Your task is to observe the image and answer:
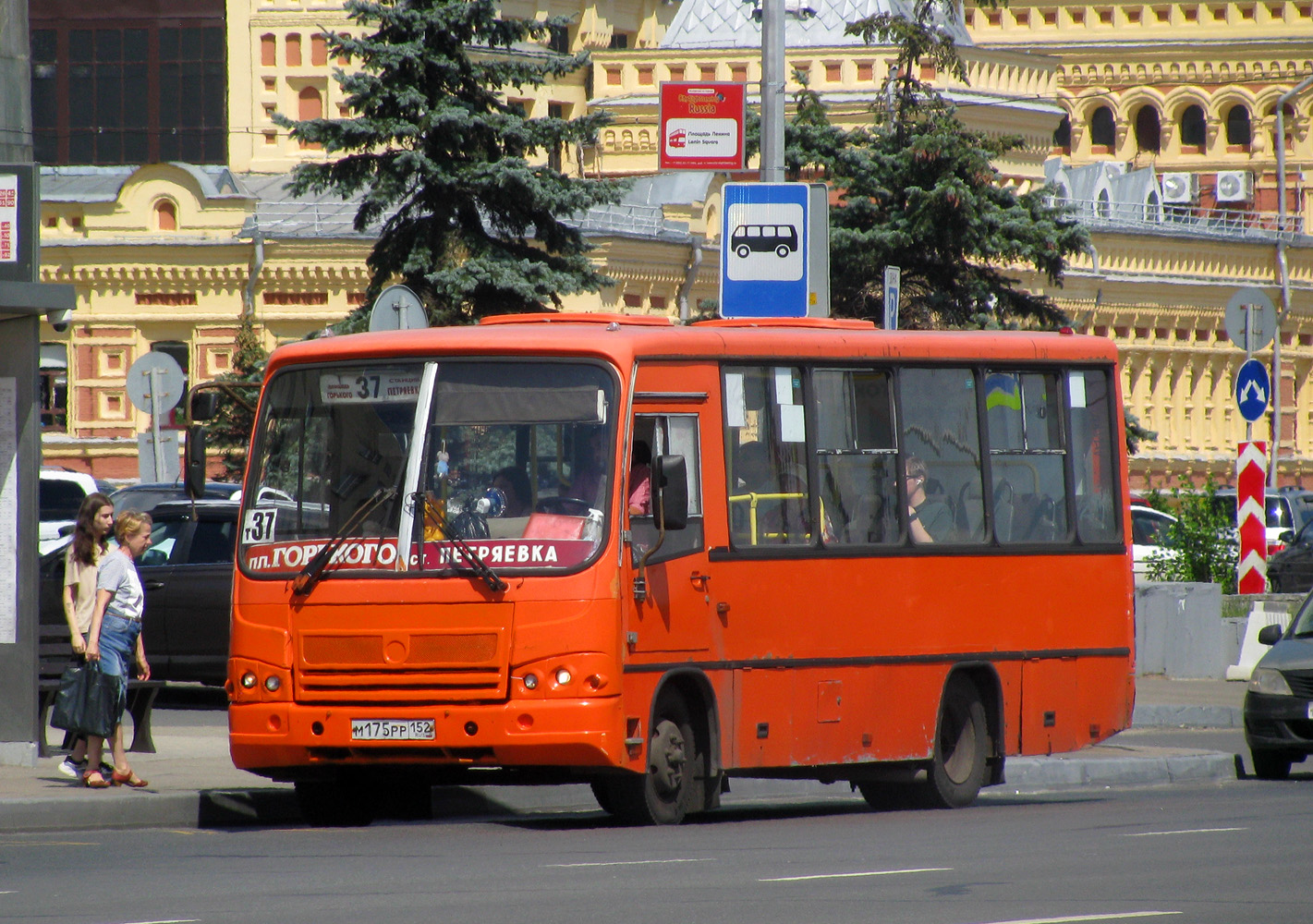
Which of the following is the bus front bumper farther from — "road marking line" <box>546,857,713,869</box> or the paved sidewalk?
"road marking line" <box>546,857,713,869</box>

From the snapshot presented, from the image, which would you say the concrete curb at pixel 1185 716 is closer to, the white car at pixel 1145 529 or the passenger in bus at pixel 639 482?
the passenger in bus at pixel 639 482

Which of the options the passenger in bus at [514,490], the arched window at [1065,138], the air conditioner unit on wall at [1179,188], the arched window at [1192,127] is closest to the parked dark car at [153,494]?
the passenger in bus at [514,490]

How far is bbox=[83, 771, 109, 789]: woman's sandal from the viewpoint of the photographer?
1419cm

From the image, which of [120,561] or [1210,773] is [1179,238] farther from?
[120,561]

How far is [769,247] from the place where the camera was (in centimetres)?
1845

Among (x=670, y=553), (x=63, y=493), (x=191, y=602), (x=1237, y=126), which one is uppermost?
(x=1237, y=126)

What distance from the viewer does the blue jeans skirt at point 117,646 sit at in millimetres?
14414

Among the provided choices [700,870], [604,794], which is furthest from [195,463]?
[700,870]

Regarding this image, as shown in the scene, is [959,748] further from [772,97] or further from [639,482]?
[772,97]

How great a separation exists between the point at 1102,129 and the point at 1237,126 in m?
4.22

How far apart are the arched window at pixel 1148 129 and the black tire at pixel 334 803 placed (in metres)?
67.3

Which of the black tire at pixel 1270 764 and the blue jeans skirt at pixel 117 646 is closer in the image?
the blue jeans skirt at pixel 117 646

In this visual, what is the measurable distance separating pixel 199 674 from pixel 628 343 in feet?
27.7

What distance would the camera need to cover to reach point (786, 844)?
509 inches
